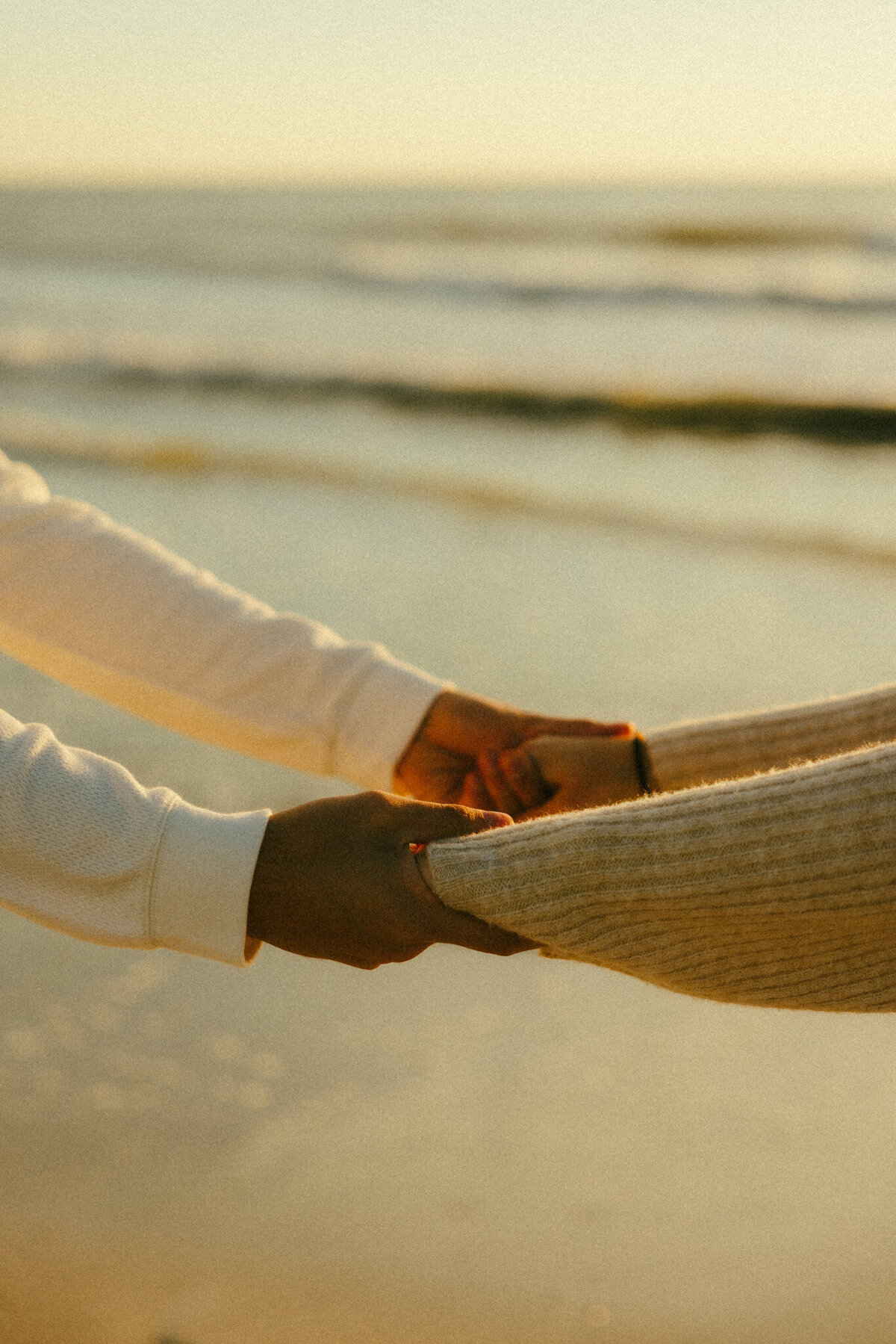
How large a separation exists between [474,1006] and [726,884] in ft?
2.64

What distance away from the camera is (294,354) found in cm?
738

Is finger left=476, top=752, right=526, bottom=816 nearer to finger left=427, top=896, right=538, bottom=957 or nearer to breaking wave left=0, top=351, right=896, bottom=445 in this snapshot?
finger left=427, top=896, right=538, bottom=957

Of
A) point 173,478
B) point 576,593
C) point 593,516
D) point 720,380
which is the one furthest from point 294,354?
point 576,593

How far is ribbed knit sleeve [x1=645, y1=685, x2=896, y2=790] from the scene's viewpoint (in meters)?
1.22

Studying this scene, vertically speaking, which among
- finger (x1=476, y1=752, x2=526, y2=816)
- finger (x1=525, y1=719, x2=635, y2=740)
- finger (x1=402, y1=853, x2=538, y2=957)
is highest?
finger (x1=402, y1=853, x2=538, y2=957)

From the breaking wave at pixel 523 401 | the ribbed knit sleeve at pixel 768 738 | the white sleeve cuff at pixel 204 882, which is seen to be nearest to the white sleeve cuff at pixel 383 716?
the ribbed knit sleeve at pixel 768 738

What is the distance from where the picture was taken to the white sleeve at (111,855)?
0.93 m

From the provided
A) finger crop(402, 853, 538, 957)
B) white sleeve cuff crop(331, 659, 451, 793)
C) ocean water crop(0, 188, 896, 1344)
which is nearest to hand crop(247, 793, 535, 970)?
finger crop(402, 853, 538, 957)

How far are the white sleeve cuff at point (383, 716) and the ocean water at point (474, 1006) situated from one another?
43 cm

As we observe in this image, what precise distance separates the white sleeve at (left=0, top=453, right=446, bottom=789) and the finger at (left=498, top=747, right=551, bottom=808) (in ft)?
0.38

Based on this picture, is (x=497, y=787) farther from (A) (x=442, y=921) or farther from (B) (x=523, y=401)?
(B) (x=523, y=401)

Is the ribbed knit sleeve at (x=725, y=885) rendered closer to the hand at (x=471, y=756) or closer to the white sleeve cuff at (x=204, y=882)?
the white sleeve cuff at (x=204, y=882)

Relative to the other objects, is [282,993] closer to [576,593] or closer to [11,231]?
[576,593]

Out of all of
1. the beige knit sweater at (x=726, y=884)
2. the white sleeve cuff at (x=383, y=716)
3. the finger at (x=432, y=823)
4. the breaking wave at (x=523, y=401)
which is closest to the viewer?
the beige knit sweater at (x=726, y=884)
